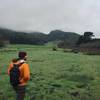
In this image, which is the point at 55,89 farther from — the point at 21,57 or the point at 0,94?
the point at 21,57

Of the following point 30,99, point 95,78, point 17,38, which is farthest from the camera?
point 17,38

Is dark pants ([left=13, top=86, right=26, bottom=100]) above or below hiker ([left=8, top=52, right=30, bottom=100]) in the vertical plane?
below

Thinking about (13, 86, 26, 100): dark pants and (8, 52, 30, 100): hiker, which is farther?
(13, 86, 26, 100): dark pants

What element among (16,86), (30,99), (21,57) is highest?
(21,57)

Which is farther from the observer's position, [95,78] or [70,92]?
[95,78]

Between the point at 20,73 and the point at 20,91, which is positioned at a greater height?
the point at 20,73

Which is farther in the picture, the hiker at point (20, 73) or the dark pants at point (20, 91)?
the dark pants at point (20, 91)

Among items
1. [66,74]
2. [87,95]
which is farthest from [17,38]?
[87,95]

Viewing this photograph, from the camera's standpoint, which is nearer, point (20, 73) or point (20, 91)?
point (20, 73)

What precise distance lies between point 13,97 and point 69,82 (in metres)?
5.47

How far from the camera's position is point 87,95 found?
55.8 ft

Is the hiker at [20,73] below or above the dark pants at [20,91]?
above

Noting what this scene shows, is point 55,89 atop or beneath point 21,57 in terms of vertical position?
beneath

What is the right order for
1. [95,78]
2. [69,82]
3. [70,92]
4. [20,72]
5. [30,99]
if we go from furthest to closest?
[95,78], [69,82], [70,92], [30,99], [20,72]
